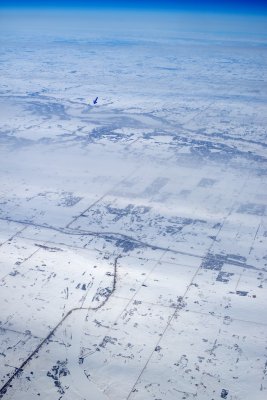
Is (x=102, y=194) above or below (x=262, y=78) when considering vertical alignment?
below

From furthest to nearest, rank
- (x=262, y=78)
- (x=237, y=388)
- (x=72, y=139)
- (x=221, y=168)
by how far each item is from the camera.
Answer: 1. (x=262, y=78)
2. (x=72, y=139)
3. (x=221, y=168)
4. (x=237, y=388)

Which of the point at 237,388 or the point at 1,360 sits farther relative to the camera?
the point at 1,360

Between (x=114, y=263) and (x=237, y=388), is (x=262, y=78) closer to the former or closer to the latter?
(x=114, y=263)

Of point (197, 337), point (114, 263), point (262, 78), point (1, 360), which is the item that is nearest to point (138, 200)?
point (114, 263)

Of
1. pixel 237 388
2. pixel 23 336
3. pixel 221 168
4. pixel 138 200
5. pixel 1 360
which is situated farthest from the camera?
pixel 221 168

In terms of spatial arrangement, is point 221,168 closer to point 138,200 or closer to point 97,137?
point 138,200

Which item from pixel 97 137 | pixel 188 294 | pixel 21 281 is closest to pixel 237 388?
pixel 188 294
